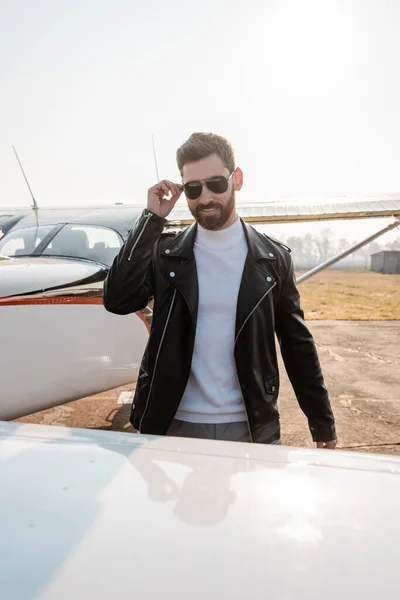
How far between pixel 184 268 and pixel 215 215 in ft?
0.73

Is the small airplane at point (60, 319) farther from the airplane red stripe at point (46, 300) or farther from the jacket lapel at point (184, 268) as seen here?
the jacket lapel at point (184, 268)

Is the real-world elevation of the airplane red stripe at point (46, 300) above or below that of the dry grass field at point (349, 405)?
above

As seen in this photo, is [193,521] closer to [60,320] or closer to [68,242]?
[60,320]

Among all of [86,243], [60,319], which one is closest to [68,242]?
[86,243]

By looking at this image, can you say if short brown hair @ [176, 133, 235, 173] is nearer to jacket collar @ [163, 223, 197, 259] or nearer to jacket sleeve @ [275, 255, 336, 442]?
jacket collar @ [163, 223, 197, 259]

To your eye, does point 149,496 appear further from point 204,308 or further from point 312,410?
point 312,410

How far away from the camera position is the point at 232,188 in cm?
179

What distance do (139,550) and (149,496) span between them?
0.54 feet

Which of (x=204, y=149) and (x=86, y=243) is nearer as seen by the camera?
(x=204, y=149)

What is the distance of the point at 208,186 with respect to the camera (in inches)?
67.8

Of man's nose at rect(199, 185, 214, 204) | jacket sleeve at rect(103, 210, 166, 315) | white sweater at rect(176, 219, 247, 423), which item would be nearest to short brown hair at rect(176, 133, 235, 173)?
man's nose at rect(199, 185, 214, 204)

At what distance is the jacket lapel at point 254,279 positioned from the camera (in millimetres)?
1714

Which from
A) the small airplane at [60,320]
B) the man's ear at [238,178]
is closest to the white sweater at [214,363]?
the man's ear at [238,178]

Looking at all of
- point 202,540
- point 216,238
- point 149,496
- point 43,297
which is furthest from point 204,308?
point 43,297
